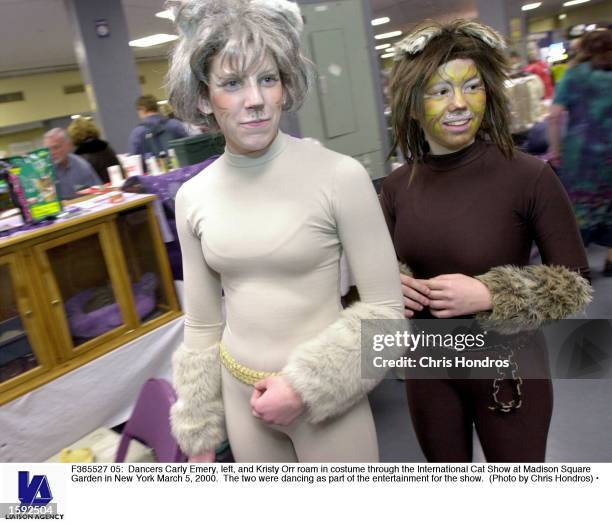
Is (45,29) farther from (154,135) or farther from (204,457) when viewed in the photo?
(204,457)

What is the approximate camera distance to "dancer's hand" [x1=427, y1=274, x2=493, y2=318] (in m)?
0.87

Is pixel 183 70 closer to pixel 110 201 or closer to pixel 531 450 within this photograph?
pixel 531 450

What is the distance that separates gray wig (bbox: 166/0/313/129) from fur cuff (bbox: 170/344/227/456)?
0.46 metres

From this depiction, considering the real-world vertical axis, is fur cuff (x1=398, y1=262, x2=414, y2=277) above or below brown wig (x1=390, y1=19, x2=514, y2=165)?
below

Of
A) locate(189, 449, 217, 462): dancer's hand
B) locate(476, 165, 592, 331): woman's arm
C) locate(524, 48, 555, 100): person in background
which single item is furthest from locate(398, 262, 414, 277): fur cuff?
locate(524, 48, 555, 100): person in background

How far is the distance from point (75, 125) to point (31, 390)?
→ 273cm

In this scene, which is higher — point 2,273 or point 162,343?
point 2,273

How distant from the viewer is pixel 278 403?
0.81 metres

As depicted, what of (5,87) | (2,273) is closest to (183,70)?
(2,273)

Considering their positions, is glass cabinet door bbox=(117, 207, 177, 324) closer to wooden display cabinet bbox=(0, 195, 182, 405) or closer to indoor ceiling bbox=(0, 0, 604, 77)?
wooden display cabinet bbox=(0, 195, 182, 405)

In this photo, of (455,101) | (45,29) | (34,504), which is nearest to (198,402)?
(34,504)

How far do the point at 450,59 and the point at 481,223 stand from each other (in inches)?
11.6

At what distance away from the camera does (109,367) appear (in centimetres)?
193

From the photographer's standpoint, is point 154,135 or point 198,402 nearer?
point 198,402
